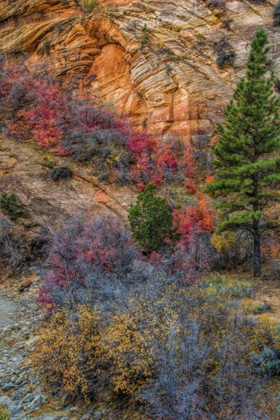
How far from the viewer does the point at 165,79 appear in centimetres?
2359

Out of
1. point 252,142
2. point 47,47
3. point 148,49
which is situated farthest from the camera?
point 47,47

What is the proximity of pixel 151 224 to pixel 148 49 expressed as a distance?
17.5 meters

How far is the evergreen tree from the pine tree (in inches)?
97.9

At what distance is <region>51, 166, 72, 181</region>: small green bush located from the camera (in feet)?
66.8

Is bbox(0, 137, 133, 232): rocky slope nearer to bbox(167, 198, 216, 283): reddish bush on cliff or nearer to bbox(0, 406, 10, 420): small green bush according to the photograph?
A: bbox(167, 198, 216, 283): reddish bush on cliff

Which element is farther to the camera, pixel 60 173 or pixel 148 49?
Result: pixel 148 49

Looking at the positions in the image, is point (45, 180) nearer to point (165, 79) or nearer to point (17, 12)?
point (165, 79)

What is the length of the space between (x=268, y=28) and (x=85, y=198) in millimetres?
20623

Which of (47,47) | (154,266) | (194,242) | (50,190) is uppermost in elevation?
(47,47)

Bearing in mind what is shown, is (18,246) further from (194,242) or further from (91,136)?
(91,136)

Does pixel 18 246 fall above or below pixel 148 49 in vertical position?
below

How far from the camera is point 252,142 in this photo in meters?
12.8

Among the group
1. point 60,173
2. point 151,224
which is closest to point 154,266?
point 151,224

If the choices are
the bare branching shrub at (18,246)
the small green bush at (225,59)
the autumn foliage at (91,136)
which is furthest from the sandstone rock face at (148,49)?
the bare branching shrub at (18,246)
